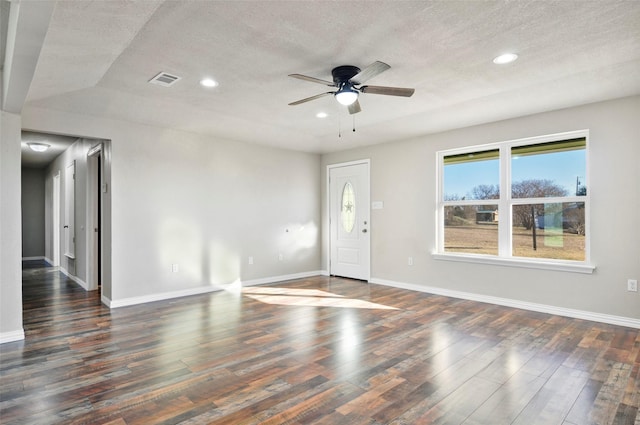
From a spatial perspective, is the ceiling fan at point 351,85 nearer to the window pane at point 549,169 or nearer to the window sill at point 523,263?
the window pane at point 549,169

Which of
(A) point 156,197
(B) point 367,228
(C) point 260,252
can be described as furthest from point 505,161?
(A) point 156,197

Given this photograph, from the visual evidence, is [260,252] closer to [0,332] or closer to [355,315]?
[355,315]

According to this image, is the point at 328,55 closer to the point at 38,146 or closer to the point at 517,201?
the point at 517,201

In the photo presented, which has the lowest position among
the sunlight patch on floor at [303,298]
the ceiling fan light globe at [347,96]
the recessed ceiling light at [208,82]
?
the sunlight patch on floor at [303,298]

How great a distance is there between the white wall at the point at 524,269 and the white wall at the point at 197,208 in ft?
4.87

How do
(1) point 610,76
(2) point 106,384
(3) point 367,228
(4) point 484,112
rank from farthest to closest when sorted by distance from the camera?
1. (3) point 367,228
2. (4) point 484,112
3. (1) point 610,76
4. (2) point 106,384

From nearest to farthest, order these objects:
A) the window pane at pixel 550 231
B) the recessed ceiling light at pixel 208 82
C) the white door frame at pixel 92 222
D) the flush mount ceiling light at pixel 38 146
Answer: the recessed ceiling light at pixel 208 82 < the window pane at pixel 550 231 < the white door frame at pixel 92 222 < the flush mount ceiling light at pixel 38 146

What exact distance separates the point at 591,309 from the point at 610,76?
250 cm

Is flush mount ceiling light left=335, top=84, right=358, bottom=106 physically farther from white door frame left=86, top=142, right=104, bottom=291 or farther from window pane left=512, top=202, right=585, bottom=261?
white door frame left=86, top=142, right=104, bottom=291

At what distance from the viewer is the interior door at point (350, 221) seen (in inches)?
256

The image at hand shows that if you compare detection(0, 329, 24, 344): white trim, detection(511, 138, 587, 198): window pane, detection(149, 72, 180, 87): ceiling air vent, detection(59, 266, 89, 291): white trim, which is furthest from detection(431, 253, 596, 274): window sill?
detection(59, 266, 89, 291): white trim

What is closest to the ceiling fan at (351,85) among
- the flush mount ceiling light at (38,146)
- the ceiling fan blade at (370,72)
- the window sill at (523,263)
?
the ceiling fan blade at (370,72)

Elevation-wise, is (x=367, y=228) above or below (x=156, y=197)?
below

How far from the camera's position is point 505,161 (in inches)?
190
